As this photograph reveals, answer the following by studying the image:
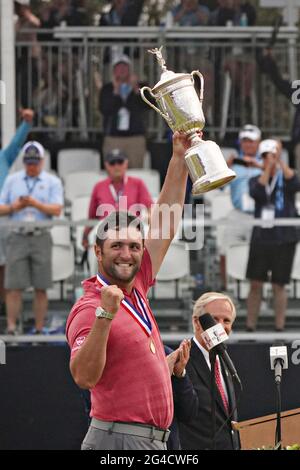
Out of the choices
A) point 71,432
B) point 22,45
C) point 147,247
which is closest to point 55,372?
point 71,432

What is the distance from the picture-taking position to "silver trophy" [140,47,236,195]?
5.21 meters

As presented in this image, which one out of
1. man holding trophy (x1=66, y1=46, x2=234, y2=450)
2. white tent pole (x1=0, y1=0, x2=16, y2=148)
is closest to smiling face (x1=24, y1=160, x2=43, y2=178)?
white tent pole (x1=0, y1=0, x2=16, y2=148)

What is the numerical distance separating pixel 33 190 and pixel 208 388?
4.02 m

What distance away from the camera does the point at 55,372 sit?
373 inches

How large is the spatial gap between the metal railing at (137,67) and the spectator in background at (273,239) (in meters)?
3.67

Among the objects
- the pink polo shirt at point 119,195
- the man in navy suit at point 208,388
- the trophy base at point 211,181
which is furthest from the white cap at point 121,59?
the trophy base at point 211,181

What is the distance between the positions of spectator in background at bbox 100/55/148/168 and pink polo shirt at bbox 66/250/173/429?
7.55 meters

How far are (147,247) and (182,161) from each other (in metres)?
0.40

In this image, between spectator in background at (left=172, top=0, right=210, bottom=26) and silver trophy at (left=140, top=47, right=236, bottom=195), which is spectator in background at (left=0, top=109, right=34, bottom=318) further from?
silver trophy at (left=140, top=47, right=236, bottom=195)

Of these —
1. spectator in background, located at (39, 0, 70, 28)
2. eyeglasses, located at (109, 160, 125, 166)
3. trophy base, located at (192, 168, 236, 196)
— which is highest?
spectator in background, located at (39, 0, 70, 28)

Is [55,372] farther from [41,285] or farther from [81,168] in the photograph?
[81,168]

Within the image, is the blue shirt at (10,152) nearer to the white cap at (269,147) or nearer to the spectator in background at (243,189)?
the spectator in background at (243,189)

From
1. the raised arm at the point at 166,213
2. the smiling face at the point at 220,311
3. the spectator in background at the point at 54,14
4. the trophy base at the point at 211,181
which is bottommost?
the smiling face at the point at 220,311

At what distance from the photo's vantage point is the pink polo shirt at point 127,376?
538 centimetres
